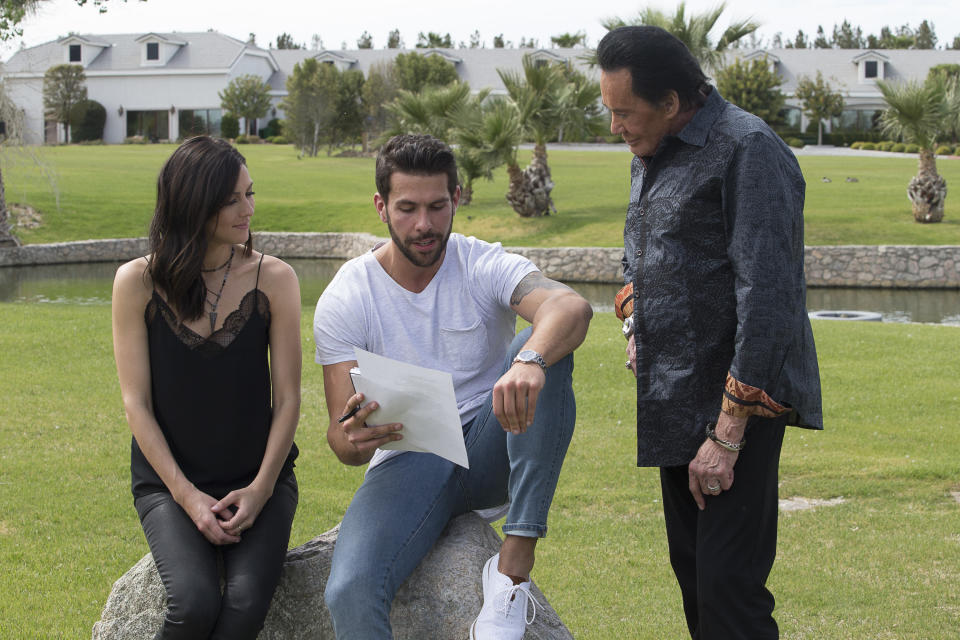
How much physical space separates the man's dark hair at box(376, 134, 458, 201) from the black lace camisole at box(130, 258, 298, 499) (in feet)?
2.26

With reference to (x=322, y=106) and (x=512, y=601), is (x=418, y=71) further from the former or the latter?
(x=512, y=601)

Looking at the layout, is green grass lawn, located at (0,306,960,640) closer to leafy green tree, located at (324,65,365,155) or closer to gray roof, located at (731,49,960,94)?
leafy green tree, located at (324,65,365,155)

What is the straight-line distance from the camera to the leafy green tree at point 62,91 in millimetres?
51938

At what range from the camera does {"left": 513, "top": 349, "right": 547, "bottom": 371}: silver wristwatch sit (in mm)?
2820

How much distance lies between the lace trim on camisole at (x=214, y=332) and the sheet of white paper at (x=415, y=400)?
0.57m

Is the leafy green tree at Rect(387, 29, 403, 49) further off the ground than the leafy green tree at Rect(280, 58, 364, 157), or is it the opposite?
the leafy green tree at Rect(387, 29, 403, 49)

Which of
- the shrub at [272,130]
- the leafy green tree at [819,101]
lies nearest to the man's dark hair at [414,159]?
the leafy green tree at [819,101]

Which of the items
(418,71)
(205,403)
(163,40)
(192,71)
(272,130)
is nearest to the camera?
(205,403)

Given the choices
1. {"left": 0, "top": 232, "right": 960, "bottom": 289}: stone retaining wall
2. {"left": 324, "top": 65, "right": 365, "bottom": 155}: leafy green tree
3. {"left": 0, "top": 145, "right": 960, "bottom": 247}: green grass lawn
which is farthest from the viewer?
{"left": 324, "top": 65, "right": 365, "bottom": 155}: leafy green tree

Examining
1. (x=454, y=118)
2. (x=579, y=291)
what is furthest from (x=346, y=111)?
(x=579, y=291)

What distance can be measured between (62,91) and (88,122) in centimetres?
313

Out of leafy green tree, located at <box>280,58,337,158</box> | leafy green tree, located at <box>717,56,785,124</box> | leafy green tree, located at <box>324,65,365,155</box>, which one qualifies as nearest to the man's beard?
leafy green tree, located at <box>280,58,337,158</box>

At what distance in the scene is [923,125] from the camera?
20.9 meters

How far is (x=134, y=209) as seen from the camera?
26.4 metres
